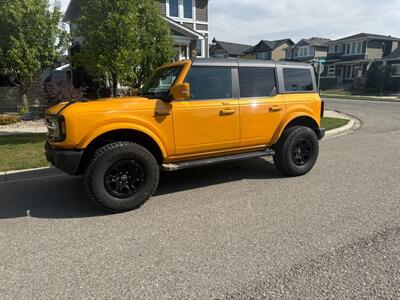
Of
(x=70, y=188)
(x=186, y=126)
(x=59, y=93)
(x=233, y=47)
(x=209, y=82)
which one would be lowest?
(x=70, y=188)

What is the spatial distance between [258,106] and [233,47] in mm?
64159

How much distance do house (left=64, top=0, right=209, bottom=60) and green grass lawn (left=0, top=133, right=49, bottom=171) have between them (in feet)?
42.0

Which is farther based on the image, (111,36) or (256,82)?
(111,36)

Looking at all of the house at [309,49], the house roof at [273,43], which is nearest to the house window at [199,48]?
the house at [309,49]

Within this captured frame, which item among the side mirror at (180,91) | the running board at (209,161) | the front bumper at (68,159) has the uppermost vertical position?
the side mirror at (180,91)

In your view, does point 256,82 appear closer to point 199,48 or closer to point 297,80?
point 297,80

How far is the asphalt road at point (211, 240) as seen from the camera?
2590 mm

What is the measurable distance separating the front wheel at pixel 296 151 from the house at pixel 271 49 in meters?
58.0

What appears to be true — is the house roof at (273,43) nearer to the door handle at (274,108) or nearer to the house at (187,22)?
the house at (187,22)

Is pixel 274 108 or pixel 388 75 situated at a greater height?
pixel 388 75

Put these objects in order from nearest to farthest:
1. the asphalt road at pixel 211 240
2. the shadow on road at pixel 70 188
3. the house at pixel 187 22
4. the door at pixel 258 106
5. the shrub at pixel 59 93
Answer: the asphalt road at pixel 211 240 < the shadow on road at pixel 70 188 < the door at pixel 258 106 < the shrub at pixel 59 93 < the house at pixel 187 22

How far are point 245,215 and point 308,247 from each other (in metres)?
0.96

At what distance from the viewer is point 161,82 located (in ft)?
16.3

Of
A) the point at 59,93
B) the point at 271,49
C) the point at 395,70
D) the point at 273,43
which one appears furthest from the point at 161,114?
the point at 273,43
